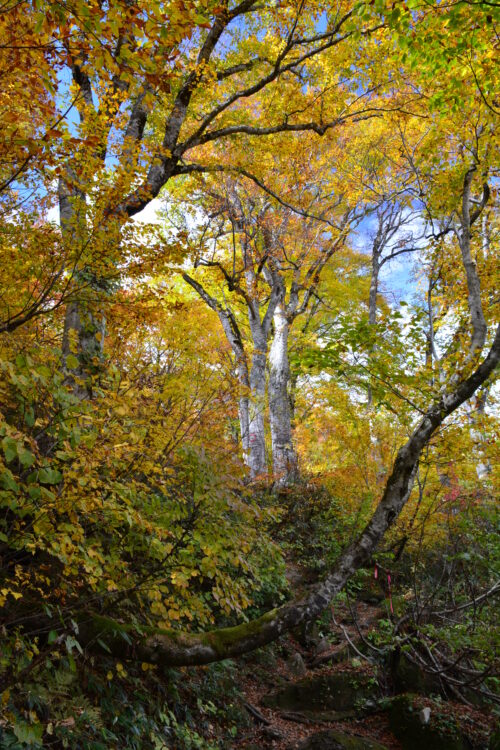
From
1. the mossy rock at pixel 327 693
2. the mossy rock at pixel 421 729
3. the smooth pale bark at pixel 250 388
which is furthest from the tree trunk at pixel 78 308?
the smooth pale bark at pixel 250 388

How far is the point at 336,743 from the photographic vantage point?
421 cm

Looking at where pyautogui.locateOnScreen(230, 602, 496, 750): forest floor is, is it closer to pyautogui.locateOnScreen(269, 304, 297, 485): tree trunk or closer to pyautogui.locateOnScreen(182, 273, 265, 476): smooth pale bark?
pyautogui.locateOnScreen(269, 304, 297, 485): tree trunk

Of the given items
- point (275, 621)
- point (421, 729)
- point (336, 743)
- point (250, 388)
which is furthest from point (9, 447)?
point (250, 388)

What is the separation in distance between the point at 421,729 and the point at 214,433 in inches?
160

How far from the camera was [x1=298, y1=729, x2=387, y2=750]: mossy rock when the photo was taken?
4.18 meters

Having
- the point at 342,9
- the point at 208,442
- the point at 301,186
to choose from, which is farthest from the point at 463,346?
the point at 301,186

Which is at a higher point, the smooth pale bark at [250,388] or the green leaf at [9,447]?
the smooth pale bark at [250,388]

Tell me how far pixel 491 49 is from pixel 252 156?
5.49 m

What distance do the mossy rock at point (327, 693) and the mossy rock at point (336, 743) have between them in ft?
4.42

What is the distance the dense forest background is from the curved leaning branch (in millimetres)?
23

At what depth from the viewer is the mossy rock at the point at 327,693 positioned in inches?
223

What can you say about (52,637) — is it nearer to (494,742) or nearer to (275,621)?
(275,621)

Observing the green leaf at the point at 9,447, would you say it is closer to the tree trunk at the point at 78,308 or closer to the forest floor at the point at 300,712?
the tree trunk at the point at 78,308

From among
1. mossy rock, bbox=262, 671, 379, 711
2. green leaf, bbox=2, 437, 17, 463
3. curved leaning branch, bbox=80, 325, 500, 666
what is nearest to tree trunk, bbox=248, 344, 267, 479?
mossy rock, bbox=262, 671, 379, 711
